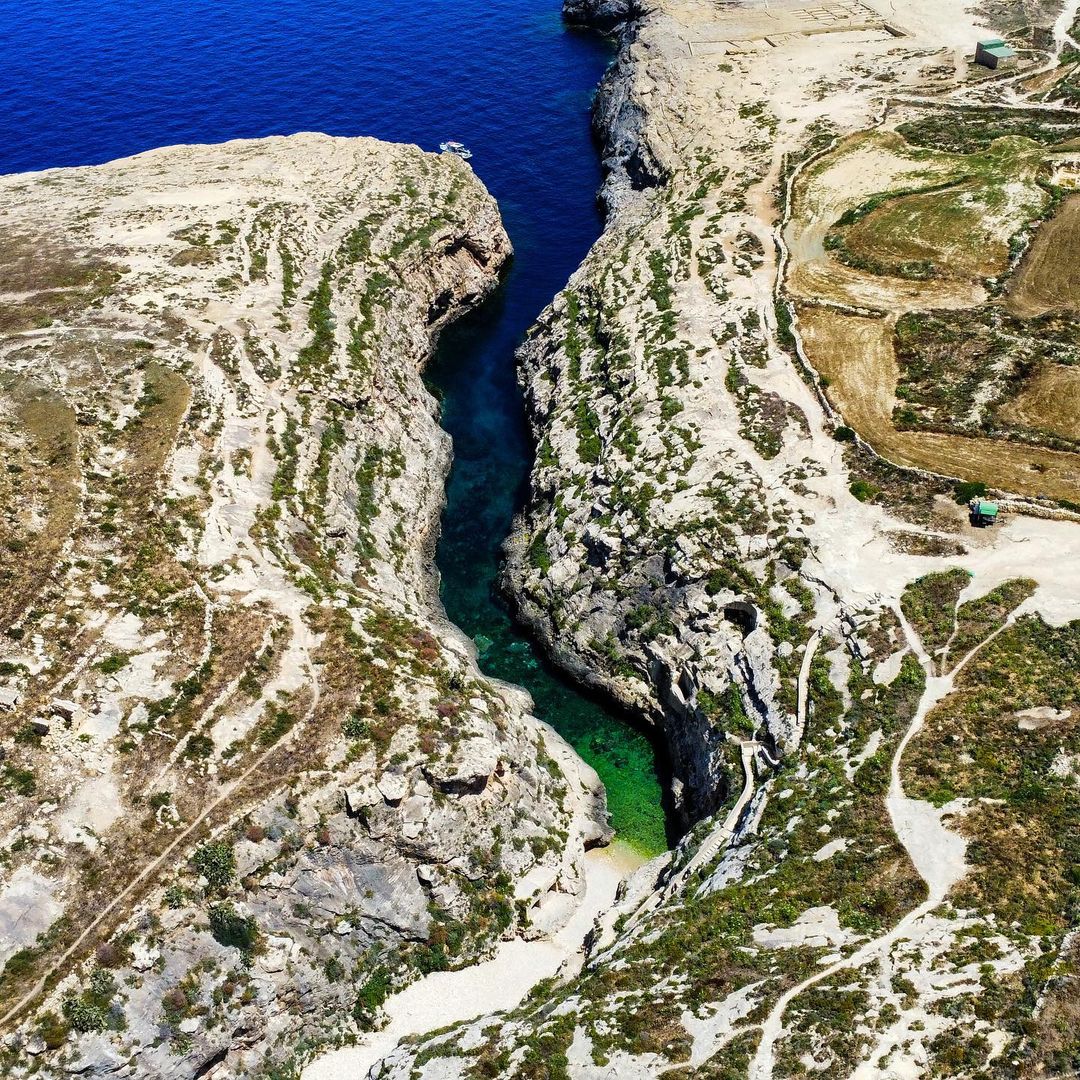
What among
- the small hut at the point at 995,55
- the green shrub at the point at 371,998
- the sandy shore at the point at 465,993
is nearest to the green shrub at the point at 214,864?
the green shrub at the point at 371,998

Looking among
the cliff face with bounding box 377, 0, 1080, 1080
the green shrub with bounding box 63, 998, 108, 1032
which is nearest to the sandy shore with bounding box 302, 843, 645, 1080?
the cliff face with bounding box 377, 0, 1080, 1080

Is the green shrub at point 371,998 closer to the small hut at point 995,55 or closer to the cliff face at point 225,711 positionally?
the cliff face at point 225,711

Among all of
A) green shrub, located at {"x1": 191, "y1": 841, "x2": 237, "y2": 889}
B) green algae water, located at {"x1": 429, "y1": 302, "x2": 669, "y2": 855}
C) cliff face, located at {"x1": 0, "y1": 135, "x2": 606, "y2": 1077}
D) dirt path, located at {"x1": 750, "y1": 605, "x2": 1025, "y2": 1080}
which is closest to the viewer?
dirt path, located at {"x1": 750, "y1": 605, "x2": 1025, "y2": 1080}

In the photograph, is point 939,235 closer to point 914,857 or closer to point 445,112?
point 914,857

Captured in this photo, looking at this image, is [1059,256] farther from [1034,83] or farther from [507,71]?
[507,71]

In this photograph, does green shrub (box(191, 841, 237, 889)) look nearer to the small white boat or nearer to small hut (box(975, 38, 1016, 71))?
the small white boat

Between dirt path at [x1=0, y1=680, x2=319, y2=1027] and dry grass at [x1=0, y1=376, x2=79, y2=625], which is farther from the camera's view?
dry grass at [x1=0, y1=376, x2=79, y2=625]

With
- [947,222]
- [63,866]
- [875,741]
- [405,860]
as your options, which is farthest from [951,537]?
[63,866]
